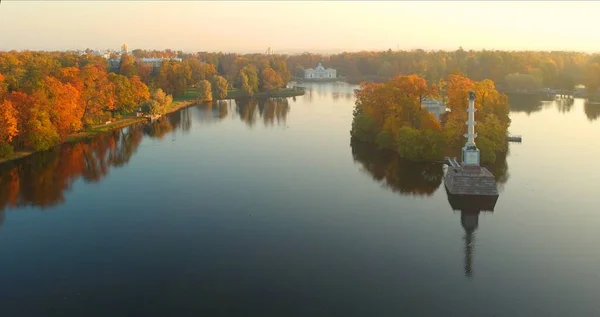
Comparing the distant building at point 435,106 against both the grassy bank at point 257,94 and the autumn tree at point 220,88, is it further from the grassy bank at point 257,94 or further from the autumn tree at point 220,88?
the grassy bank at point 257,94

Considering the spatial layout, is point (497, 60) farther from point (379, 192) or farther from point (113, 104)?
point (379, 192)

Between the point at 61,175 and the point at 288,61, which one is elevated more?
the point at 288,61

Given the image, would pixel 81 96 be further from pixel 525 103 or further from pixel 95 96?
pixel 525 103

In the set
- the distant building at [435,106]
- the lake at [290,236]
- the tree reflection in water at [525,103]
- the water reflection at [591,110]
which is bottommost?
the lake at [290,236]

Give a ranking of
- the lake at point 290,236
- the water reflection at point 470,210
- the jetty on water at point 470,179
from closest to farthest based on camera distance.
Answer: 1. the lake at point 290,236
2. the water reflection at point 470,210
3. the jetty on water at point 470,179

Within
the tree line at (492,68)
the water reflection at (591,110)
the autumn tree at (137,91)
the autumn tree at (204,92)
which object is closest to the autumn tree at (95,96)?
the autumn tree at (137,91)

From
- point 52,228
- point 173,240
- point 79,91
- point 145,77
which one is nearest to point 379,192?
point 173,240

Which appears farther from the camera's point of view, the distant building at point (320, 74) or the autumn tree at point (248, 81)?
the distant building at point (320, 74)

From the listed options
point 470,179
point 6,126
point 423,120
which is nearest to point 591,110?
point 423,120

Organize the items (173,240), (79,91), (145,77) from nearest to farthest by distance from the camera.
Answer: (173,240)
(79,91)
(145,77)
